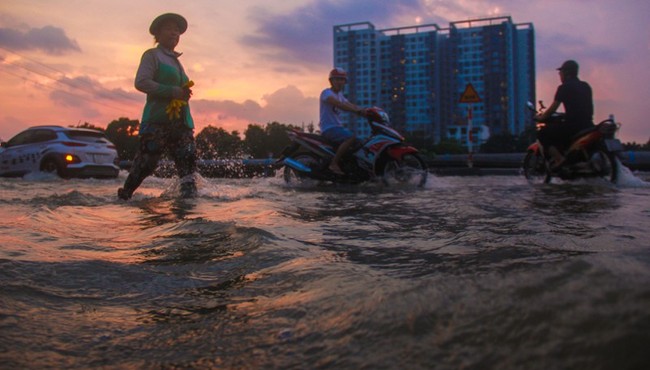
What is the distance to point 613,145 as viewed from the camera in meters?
6.81

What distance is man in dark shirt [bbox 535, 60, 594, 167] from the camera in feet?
23.8

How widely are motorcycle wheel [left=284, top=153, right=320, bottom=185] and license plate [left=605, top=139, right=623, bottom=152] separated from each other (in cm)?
428

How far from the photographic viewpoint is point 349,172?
8.07m

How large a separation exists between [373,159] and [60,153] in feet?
25.6

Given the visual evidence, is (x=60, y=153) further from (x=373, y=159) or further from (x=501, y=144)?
(x=501, y=144)

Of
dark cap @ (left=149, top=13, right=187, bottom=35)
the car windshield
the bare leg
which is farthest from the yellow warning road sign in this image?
dark cap @ (left=149, top=13, right=187, bottom=35)

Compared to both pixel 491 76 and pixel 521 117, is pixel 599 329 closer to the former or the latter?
pixel 491 76

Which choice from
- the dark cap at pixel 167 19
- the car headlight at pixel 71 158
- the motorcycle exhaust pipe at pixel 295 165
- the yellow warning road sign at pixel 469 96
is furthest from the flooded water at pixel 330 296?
the yellow warning road sign at pixel 469 96

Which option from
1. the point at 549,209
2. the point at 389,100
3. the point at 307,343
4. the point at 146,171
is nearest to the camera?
the point at 307,343

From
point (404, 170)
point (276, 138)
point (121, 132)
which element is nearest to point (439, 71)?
point (276, 138)

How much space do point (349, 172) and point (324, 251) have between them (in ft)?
19.4

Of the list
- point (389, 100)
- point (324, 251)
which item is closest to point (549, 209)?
point (324, 251)

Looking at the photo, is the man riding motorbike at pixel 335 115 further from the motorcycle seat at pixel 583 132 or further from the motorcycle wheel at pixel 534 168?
the motorcycle seat at pixel 583 132

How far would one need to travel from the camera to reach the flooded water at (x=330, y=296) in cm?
94
